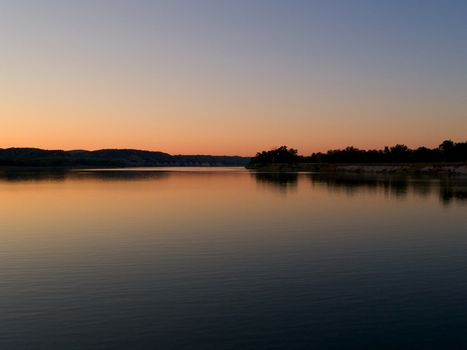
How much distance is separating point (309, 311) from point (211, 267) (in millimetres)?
9097

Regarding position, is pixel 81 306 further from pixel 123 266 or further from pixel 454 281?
pixel 454 281

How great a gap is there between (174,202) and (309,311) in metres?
51.5

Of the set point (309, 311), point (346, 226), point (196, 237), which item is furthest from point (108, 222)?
point (309, 311)

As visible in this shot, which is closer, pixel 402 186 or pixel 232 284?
pixel 232 284

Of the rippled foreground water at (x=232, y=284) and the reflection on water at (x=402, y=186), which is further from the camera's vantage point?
the reflection on water at (x=402, y=186)

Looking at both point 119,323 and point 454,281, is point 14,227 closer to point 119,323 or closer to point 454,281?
point 119,323

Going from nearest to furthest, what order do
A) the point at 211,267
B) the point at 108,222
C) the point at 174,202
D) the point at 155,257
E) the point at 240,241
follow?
the point at 211,267 → the point at 155,257 → the point at 240,241 → the point at 108,222 → the point at 174,202

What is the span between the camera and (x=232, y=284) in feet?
75.2

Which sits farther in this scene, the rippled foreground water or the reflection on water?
the reflection on water

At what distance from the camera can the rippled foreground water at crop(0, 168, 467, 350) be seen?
16250 millimetres

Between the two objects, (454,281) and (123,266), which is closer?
(454,281)

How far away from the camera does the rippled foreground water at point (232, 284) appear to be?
1625 cm

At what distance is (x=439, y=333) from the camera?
16.5m

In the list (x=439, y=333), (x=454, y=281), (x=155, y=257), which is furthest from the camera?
(x=155, y=257)
